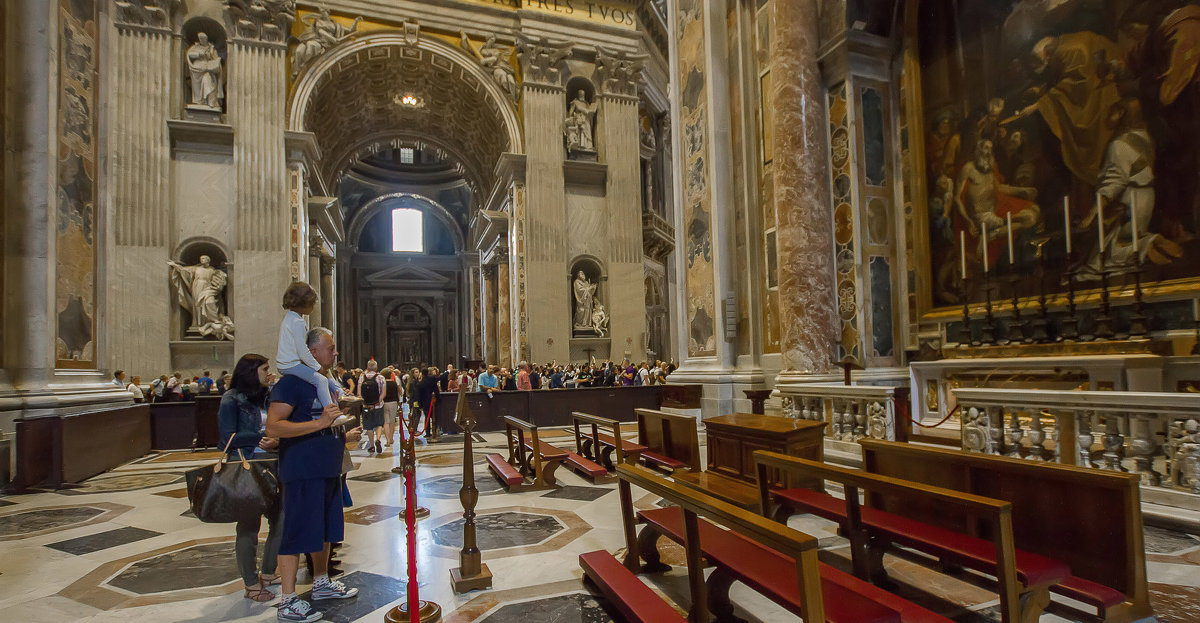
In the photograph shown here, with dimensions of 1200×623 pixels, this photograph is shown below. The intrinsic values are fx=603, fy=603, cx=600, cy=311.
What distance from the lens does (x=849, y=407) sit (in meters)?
6.62

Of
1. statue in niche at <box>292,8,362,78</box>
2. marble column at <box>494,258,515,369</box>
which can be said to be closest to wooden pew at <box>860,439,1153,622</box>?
marble column at <box>494,258,515,369</box>

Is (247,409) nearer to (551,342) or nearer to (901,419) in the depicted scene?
(901,419)

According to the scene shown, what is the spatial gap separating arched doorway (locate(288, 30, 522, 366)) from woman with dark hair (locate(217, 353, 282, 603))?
56.4 ft

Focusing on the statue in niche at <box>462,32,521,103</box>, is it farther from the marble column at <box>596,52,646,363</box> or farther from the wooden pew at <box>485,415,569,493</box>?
the wooden pew at <box>485,415,569,493</box>

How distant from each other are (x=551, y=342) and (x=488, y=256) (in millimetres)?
8586

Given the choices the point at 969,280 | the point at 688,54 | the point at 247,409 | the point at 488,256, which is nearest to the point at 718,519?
the point at 247,409

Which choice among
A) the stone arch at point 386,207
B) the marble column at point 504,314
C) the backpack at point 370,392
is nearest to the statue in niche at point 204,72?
the marble column at point 504,314

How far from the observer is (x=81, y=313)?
8.68 metres

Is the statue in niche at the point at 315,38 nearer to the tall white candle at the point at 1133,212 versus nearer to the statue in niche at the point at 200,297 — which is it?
the statue in niche at the point at 200,297

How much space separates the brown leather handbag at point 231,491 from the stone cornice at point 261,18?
18.7 metres

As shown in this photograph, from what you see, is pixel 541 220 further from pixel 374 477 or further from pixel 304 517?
pixel 304 517

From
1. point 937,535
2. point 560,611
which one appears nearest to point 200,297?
point 560,611

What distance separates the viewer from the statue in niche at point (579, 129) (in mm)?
21156

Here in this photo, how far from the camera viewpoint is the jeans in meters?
3.40
